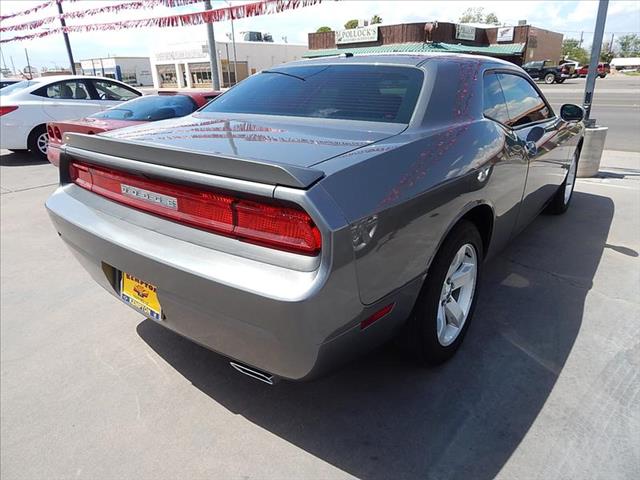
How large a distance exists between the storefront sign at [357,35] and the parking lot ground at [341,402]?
42.4 meters

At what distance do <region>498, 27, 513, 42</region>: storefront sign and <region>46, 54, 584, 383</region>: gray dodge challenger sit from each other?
54672 millimetres

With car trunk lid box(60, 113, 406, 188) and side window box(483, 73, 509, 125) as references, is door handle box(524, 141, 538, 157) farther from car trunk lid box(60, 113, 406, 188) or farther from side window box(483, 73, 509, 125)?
car trunk lid box(60, 113, 406, 188)

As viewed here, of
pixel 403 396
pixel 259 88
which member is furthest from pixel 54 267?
pixel 403 396

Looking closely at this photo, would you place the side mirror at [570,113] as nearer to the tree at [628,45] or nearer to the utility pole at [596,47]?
the utility pole at [596,47]

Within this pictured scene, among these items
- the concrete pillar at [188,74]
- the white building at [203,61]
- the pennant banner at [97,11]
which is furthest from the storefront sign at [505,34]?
the pennant banner at [97,11]

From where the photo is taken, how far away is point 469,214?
8.22ft

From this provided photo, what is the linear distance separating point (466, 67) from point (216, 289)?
2035mm

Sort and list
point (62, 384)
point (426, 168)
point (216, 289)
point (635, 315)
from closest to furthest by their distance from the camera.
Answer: point (216, 289) → point (426, 168) → point (62, 384) → point (635, 315)

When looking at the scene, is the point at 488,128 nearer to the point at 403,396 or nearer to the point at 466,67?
the point at 466,67

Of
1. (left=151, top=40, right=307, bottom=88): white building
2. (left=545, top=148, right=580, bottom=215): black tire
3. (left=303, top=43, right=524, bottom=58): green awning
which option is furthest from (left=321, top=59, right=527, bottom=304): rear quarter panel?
(left=151, top=40, right=307, bottom=88): white building

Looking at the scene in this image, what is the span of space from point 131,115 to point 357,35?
134ft

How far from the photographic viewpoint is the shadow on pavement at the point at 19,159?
342 inches

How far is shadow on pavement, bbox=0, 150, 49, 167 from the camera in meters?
8.70

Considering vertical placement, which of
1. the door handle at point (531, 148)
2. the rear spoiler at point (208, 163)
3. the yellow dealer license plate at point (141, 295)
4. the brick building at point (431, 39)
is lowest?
the yellow dealer license plate at point (141, 295)
